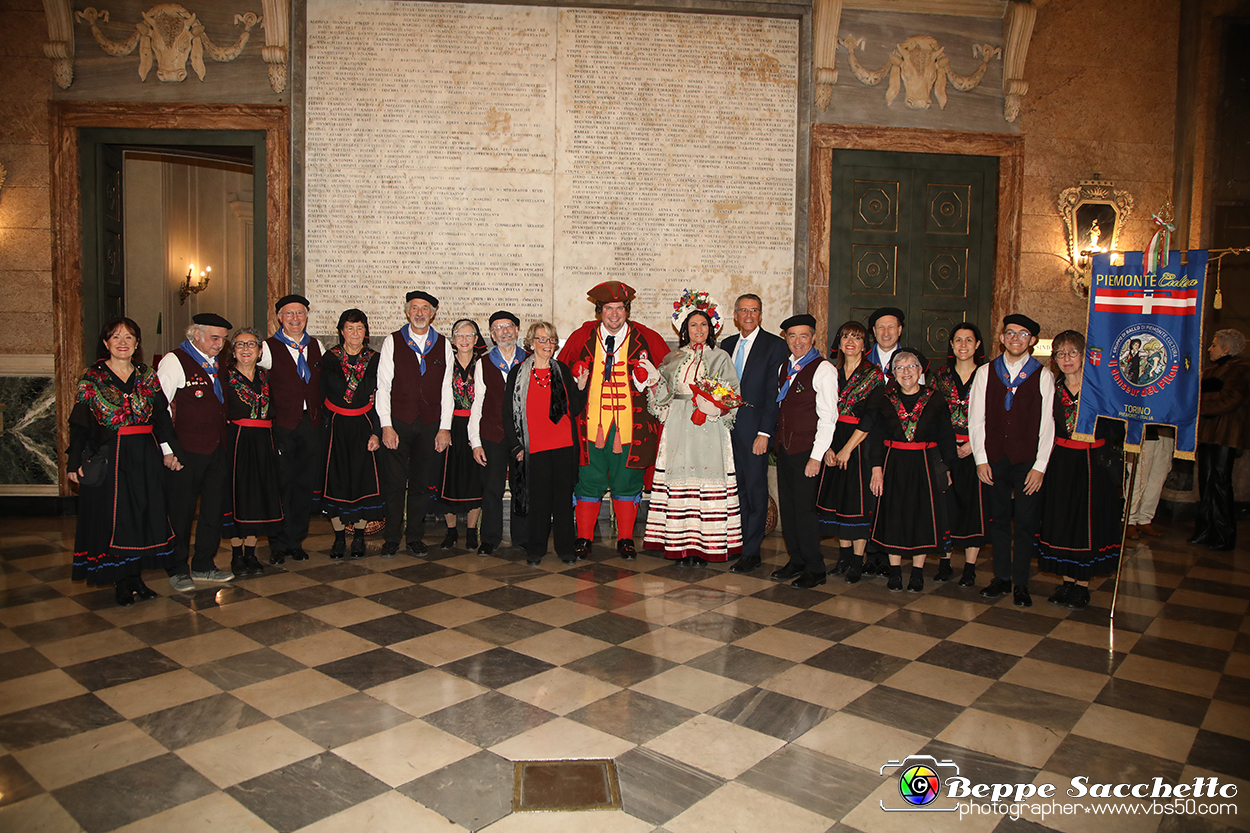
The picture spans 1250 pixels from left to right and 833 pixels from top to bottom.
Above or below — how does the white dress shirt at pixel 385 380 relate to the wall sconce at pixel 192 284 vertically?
below

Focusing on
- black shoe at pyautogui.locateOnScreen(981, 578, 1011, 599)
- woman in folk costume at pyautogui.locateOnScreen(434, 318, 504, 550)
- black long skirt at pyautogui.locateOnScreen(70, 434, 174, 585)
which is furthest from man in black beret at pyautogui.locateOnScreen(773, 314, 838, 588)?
black long skirt at pyautogui.locateOnScreen(70, 434, 174, 585)

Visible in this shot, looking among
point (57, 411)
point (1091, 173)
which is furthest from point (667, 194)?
point (57, 411)

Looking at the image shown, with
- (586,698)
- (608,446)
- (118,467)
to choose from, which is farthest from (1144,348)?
(118,467)

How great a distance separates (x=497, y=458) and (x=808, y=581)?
2201 mm

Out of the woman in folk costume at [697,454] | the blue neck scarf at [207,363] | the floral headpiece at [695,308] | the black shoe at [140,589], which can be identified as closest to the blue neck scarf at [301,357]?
the blue neck scarf at [207,363]

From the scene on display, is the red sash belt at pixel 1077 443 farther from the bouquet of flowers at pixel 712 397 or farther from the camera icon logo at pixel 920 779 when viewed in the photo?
the camera icon logo at pixel 920 779

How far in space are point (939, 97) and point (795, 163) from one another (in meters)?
1.41

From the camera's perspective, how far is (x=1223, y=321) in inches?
281

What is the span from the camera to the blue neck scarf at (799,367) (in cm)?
493

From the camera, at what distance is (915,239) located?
7.12 metres

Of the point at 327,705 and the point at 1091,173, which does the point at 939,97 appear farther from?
the point at 327,705

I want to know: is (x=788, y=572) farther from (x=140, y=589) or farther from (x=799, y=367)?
(x=140, y=589)

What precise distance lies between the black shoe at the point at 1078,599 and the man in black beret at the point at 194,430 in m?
4.91

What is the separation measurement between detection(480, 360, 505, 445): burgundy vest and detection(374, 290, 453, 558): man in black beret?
282 mm
